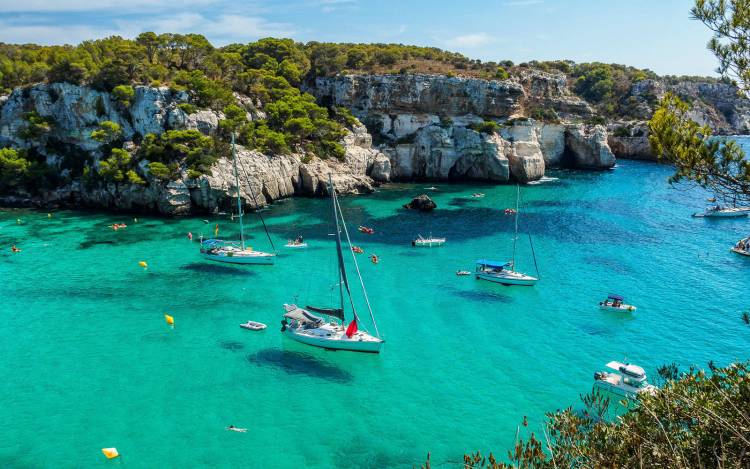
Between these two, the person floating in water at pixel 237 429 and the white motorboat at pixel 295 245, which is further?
the white motorboat at pixel 295 245

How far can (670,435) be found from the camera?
41.6 ft

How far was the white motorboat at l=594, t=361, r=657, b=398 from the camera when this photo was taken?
87.5 ft

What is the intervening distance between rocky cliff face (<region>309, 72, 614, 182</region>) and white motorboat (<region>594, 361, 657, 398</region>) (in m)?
61.2

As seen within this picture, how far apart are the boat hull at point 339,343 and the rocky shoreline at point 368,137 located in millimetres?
36294

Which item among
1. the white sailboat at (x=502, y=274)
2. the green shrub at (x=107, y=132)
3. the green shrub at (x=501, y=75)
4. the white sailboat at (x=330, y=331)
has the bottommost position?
the white sailboat at (x=330, y=331)

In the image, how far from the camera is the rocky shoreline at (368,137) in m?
66.5

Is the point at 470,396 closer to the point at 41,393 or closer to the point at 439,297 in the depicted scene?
the point at 439,297

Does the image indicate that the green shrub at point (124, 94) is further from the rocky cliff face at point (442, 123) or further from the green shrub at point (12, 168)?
the rocky cliff face at point (442, 123)

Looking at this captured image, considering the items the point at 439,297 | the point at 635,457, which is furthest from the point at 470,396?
the point at 635,457

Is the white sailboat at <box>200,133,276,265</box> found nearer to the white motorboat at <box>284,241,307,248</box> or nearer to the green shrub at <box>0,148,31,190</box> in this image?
the white motorboat at <box>284,241,307,248</box>

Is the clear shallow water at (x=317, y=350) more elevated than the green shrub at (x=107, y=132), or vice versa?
the green shrub at (x=107, y=132)

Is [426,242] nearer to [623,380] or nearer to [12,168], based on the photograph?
[623,380]

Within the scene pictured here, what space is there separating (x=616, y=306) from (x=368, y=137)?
56109mm

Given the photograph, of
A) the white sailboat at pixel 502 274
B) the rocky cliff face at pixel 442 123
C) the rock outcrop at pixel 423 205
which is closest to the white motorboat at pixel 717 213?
the rocky cliff face at pixel 442 123
